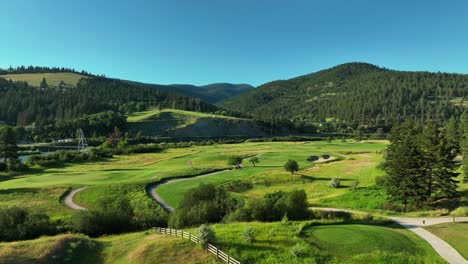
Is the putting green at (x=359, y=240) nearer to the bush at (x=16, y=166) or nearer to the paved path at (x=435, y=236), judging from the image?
the paved path at (x=435, y=236)

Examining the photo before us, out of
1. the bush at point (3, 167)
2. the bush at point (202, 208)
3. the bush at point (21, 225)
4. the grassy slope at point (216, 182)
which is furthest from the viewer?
the bush at point (3, 167)

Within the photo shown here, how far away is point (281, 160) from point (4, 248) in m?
81.1

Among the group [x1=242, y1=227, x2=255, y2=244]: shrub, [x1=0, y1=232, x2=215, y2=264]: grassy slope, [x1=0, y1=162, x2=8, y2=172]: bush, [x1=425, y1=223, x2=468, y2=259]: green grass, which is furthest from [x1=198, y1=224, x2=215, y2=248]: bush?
[x1=0, y1=162, x2=8, y2=172]: bush

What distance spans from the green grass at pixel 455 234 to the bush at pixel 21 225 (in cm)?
3752

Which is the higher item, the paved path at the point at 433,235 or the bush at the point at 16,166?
the paved path at the point at 433,235

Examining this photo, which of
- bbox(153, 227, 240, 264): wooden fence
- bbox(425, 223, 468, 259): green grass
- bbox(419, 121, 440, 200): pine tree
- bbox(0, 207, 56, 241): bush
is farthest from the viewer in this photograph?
bbox(419, 121, 440, 200): pine tree

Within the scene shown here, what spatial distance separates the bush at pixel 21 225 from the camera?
33.4m

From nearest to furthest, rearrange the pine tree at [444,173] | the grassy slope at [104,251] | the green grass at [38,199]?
the grassy slope at [104,251]
the pine tree at [444,173]
the green grass at [38,199]

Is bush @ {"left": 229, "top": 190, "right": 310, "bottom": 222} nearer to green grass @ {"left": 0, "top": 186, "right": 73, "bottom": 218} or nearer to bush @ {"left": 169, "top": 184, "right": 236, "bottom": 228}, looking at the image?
bush @ {"left": 169, "top": 184, "right": 236, "bottom": 228}

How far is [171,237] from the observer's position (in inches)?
1123

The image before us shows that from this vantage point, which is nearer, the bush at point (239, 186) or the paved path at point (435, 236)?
the paved path at point (435, 236)

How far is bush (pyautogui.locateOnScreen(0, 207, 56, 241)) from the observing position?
1315 inches

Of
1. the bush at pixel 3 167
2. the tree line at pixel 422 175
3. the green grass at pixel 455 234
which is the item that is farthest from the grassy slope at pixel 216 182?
the green grass at pixel 455 234

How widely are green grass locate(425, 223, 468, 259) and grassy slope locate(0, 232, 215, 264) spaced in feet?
65.1
